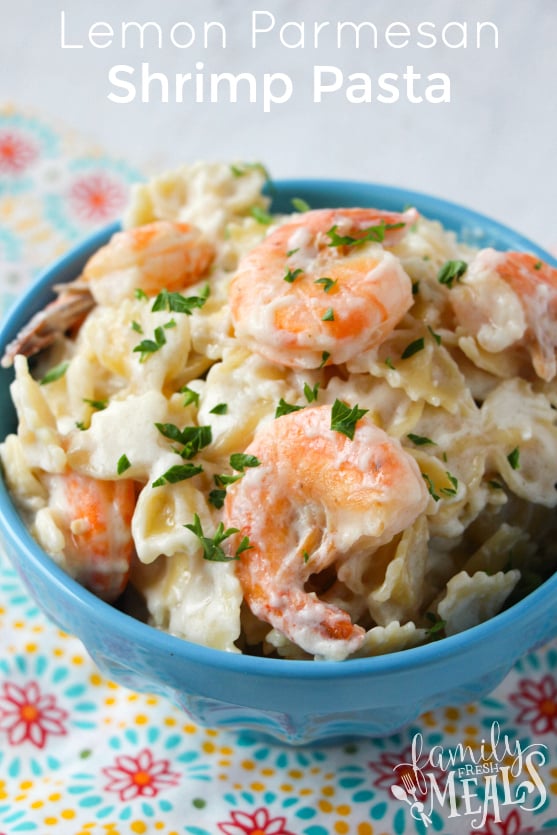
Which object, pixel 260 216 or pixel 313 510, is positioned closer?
pixel 313 510

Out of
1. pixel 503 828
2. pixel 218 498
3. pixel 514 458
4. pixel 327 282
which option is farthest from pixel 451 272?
pixel 503 828

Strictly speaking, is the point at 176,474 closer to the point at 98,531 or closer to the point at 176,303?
the point at 98,531

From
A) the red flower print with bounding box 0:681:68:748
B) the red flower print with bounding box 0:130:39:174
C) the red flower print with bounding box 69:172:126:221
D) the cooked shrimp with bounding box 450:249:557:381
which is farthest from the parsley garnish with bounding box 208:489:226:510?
the red flower print with bounding box 0:130:39:174

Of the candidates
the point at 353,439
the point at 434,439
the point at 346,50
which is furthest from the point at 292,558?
the point at 346,50

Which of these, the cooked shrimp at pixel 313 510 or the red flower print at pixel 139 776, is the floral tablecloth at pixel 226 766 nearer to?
the red flower print at pixel 139 776

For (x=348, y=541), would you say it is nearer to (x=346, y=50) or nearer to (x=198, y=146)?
(x=198, y=146)

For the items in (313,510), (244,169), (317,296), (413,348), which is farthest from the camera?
(244,169)

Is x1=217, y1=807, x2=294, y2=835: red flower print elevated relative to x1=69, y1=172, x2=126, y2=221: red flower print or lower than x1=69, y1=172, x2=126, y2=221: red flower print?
lower

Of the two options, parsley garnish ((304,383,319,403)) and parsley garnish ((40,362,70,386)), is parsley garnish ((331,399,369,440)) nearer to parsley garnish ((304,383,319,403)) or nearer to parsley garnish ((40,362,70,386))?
parsley garnish ((304,383,319,403))
